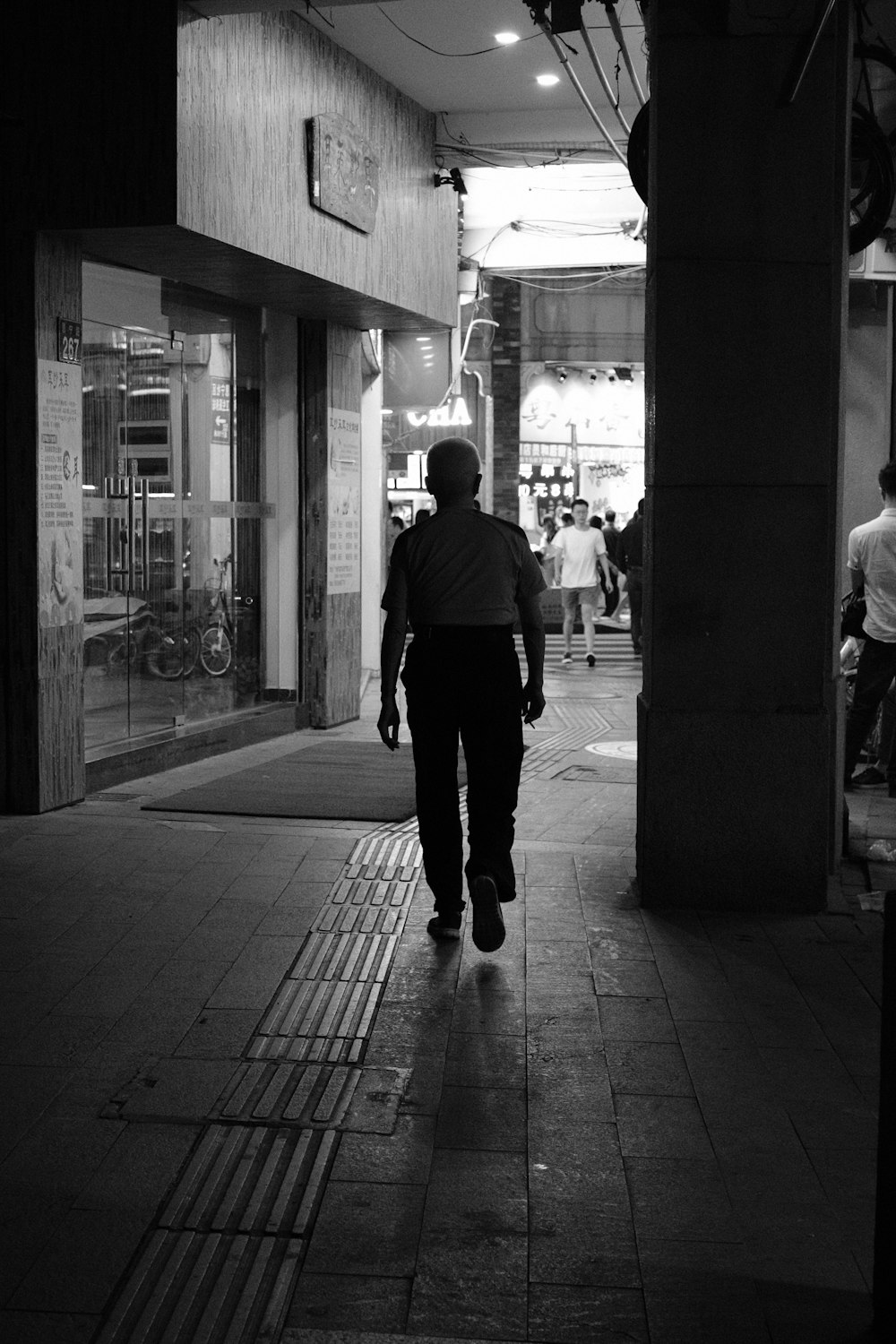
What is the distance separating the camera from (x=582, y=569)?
18.5m

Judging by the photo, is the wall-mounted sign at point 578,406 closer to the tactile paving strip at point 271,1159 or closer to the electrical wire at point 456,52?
the electrical wire at point 456,52

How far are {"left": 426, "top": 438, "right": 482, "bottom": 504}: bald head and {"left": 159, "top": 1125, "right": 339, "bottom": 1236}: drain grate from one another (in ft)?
8.89

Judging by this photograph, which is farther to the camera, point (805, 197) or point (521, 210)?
point (521, 210)

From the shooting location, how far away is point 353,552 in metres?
13.0

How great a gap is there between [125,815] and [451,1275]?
18.2 feet

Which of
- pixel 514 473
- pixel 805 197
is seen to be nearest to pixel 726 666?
pixel 805 197

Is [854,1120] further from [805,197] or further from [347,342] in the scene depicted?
[347,342]

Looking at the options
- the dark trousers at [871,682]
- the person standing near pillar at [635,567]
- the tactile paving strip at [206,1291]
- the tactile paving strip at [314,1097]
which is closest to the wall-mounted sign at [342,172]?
the dark trousers at [871,682]

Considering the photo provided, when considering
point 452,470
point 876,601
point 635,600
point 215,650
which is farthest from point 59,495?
point 635,600

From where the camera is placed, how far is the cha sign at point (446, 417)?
25.3 metres

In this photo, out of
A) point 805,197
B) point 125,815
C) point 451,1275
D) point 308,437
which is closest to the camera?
point 451,1275

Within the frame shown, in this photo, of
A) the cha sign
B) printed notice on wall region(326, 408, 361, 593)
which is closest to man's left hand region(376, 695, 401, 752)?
printed notice on wall region(326, 408, 361, 593)

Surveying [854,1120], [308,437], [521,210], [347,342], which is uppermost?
[521,210]

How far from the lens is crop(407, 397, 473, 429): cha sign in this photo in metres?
25.3
